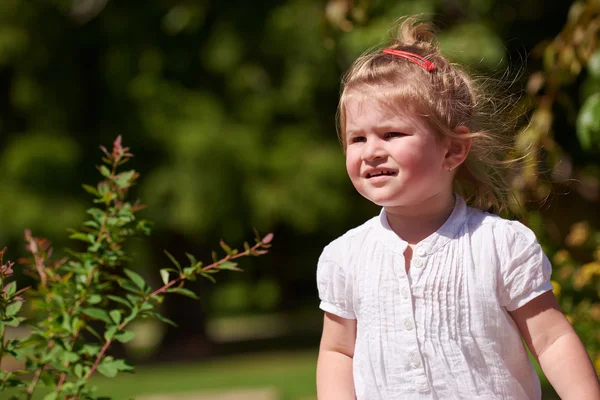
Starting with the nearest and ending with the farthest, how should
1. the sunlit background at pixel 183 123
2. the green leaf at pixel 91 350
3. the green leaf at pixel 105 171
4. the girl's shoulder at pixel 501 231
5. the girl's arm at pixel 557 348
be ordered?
1. the girl's arm at pixel 557 348
2. the girl's shoulder at pixel 501 231
3. the green leaf at pixel 91 350
4. the green leaf at pixel 105 171
5. the sunlit background at pixel 183 123

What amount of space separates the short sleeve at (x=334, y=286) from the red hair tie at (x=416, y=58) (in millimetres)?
549

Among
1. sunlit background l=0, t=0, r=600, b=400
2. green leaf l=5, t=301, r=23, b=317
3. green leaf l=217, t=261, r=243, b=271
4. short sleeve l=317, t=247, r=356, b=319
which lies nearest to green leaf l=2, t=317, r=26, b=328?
green leaf l=5, t=301, r=23, b=317

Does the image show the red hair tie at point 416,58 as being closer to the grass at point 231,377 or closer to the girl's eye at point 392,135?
the girl's eye at point 392,135

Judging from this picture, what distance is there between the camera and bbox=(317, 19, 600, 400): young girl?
2.18 meters

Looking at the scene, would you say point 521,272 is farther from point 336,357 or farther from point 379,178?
point 336,357

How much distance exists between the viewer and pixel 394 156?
2227mm

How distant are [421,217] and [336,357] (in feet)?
1.44

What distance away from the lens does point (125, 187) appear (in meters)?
2.58

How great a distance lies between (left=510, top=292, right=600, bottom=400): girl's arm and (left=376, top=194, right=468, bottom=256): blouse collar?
0.25 metres

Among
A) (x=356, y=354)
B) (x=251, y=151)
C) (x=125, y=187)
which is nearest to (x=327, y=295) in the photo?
(x=356, y=354)

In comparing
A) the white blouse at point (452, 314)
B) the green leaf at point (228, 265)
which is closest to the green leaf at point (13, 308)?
the green leaf at point (228, 265)

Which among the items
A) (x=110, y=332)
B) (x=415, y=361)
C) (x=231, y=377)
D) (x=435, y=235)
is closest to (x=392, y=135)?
(x=435, y=235)

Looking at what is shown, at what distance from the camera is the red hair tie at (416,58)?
230 centimetres

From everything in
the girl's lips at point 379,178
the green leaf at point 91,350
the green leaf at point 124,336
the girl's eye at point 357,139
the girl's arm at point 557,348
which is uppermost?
the girl's eye at point 357,139
